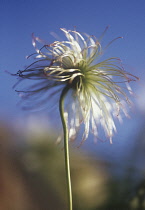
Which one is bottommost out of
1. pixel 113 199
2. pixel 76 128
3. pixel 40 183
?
pixel 113 199

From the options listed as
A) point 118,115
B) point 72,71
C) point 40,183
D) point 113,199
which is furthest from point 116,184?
point 72,71

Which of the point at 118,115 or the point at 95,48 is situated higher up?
the point at 95,48

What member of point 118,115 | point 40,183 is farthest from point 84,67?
point 40,183

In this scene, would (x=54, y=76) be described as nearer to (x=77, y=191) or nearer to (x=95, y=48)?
(x=95, y=48)

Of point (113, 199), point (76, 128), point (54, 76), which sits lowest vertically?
point (113, 199)

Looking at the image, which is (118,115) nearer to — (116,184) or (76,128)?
(76,128)

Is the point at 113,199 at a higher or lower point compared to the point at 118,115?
lower

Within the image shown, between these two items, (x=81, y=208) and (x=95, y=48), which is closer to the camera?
(x=95, y=48)

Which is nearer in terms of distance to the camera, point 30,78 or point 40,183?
point 30,78

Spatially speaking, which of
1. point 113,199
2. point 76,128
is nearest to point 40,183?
point 113,199
